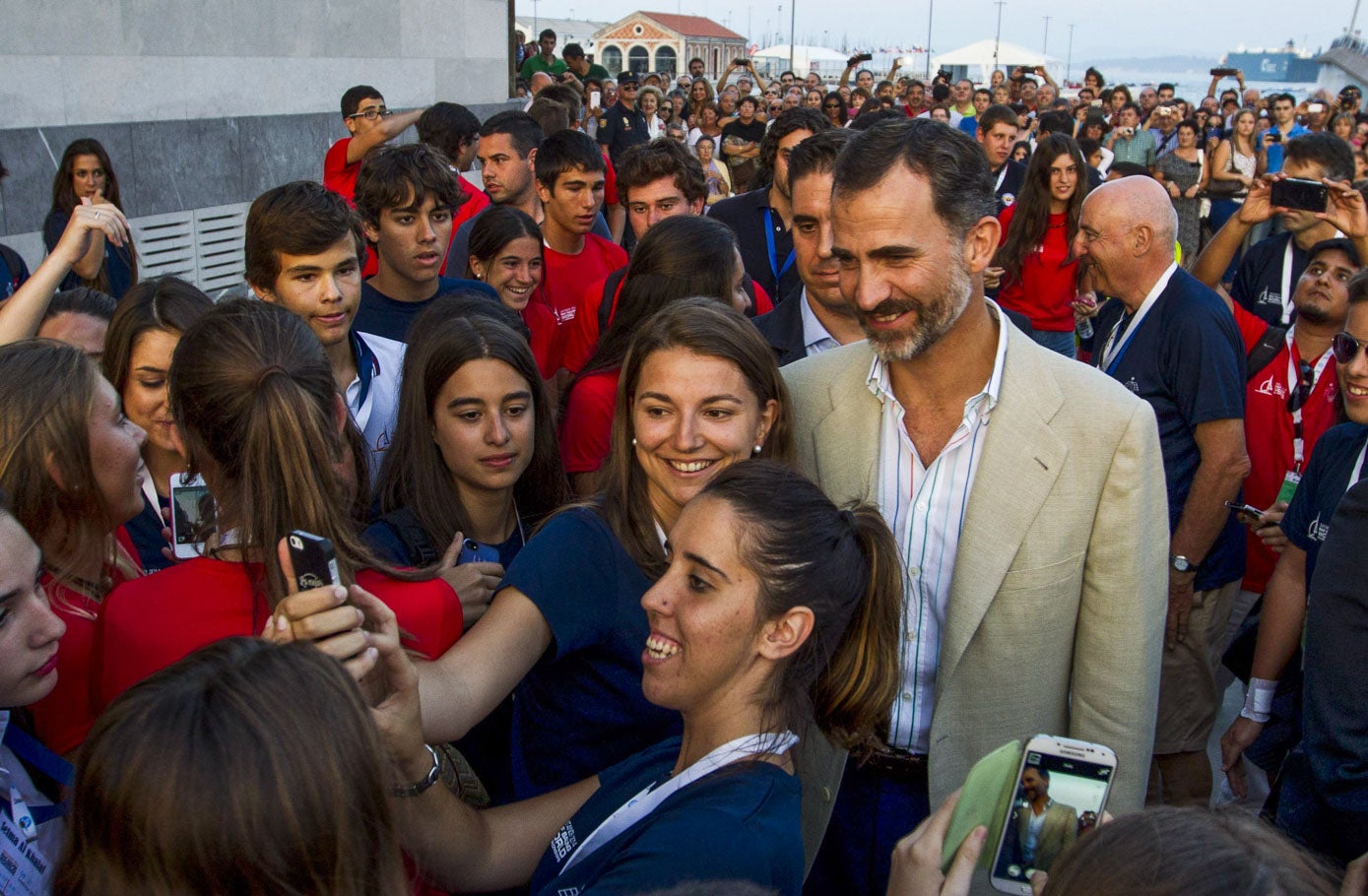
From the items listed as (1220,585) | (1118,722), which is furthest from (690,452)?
(1220,585)

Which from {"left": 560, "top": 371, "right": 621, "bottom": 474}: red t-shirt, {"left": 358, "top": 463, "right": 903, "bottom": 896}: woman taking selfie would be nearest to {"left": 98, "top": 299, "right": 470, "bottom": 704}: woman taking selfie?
{"left": 358, "top": 463, "right": 903, "bottom": 896}: woman taking selfie

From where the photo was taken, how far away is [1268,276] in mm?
5883

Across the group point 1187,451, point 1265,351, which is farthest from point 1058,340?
point 1187,451

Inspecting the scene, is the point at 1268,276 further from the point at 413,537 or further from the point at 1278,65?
the point at 1278,65

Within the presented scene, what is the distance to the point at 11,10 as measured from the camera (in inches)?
255

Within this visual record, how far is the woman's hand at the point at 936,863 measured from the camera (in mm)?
1713

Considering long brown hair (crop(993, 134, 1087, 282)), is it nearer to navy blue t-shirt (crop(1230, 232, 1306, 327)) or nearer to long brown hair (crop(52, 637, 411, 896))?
navy blue t-shirt (crop(1230, 232, 1306, 327))

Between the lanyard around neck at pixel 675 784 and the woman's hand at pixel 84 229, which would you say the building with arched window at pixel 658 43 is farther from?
the lanyard around neck at pixel 675 784

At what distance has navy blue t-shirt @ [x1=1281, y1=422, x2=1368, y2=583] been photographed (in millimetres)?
3006

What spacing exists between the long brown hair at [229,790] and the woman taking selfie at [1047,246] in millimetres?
5731

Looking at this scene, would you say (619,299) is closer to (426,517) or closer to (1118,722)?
(426,517)

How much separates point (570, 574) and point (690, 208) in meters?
4.06

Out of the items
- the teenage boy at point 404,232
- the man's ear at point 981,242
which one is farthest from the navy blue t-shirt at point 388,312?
the man's ear at point 981,242

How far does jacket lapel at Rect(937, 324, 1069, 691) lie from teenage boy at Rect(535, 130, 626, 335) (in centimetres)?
310
